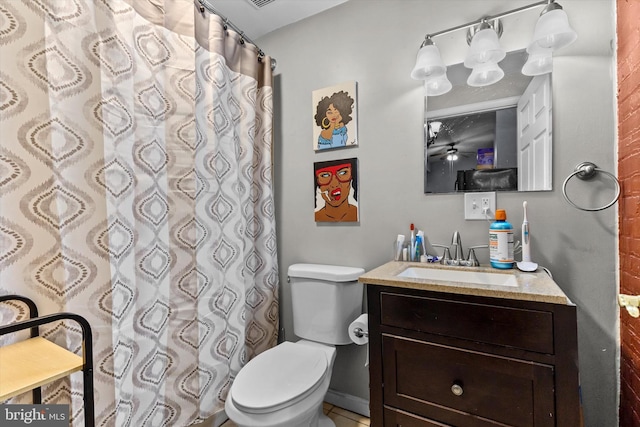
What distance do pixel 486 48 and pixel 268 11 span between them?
1.20 meters

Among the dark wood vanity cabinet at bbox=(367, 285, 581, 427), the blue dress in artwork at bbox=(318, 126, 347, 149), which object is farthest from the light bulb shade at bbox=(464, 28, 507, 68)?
the dark wood vanity cabinet at bbox=(367, 285, 581, 427)

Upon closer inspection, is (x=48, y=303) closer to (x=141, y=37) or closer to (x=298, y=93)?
(x=141, y=37)

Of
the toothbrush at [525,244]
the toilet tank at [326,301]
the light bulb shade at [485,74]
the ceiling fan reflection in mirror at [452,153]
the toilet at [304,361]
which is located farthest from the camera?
the toilet tank at [326,301]

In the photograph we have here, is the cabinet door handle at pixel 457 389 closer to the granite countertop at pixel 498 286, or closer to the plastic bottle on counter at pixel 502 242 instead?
the granite countertop at pixel 498 286

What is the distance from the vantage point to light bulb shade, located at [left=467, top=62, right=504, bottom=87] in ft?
4.22

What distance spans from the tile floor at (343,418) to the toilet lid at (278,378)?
0.48 m

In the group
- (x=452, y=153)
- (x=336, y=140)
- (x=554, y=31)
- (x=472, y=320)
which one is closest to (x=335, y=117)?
(x=336, y=140)

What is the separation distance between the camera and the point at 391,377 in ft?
3.57

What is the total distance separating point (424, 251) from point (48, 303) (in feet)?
4.79

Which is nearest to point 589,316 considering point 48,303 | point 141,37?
point 48,303

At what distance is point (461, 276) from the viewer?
47.5 inches

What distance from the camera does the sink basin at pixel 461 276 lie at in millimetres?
1091

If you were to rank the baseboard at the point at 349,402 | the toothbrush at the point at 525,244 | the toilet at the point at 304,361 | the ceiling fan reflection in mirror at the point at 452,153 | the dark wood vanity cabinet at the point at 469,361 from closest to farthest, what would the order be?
the dark wood vanity cabinet at the point at 469,361
the toilet at the point at 304,361
the toothbrush at the point at 525,244
the ceiling fan reflection in mirror at the point at 452,153
the baseboard at the point at 349,402

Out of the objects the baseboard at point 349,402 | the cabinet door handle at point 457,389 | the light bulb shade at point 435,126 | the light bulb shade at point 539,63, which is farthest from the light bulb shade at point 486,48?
the baseboard at point 349,402
